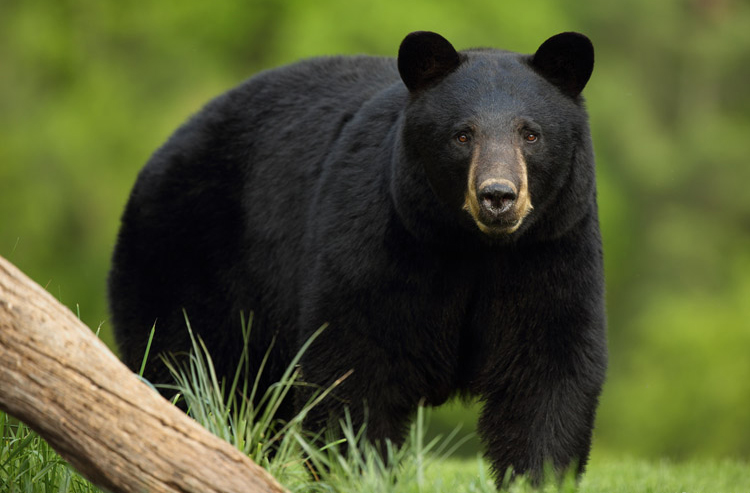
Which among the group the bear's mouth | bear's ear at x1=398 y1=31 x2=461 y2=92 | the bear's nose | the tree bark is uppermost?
bear's ear at x1=398 y1=31 x2=461 y2=92

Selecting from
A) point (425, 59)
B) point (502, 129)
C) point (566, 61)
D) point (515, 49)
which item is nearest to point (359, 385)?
point (502, 129)

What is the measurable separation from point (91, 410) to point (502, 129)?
6.30 feet

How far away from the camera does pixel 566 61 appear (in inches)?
179

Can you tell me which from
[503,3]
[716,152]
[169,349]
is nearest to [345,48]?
[503,3]

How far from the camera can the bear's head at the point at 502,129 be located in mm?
4289

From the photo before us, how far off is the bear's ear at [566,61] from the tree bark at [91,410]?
6.98 ft

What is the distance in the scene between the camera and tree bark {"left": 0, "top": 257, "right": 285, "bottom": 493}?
125 inches

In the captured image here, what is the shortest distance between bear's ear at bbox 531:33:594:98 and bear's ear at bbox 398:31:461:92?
13.6 inches

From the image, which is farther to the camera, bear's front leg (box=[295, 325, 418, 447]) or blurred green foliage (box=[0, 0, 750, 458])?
blurred green foliage (box=[0, 0, 750, 458])

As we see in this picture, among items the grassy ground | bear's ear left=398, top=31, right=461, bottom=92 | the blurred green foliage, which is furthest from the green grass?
the blurred green foliage

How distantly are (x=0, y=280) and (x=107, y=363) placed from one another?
0.38 meters

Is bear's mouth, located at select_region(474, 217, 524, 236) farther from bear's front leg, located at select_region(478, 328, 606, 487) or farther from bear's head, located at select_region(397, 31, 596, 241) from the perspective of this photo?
bear's front leg, located at select_region(478, 328, 606, 487)

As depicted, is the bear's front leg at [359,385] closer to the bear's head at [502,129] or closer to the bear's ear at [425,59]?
the bear's head at [502,129]

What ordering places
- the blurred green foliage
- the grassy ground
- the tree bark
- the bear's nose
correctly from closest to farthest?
the tree bark < the grassy ground < the bear's nose < the blurred green foliage
